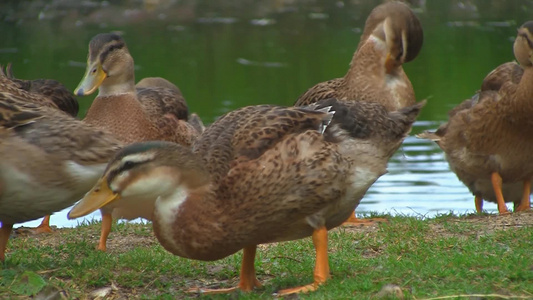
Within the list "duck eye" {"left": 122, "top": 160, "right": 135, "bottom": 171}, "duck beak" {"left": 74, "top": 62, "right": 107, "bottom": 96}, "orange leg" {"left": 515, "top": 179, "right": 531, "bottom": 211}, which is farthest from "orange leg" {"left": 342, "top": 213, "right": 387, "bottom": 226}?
"duck eye" {"left": 122, "top": 160, "right": 135, "bottom": 171}

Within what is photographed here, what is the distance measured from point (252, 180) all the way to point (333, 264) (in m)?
1.29

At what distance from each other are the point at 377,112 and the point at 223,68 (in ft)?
56.2

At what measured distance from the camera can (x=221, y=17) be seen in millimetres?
32875

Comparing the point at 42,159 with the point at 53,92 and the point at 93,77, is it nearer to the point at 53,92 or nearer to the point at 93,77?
the point at 93,77


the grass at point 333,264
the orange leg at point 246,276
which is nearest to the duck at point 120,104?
the grass at point 333,264

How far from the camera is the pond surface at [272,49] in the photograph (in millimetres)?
14586

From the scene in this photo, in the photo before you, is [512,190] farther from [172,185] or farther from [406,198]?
[172,185]

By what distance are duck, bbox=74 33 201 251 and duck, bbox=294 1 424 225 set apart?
1.35 m

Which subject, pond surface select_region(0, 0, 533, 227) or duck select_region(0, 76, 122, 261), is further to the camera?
pond surface select_region(0, 0, 533, 227)

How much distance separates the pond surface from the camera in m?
14.6

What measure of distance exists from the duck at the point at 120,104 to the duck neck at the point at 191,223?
2758mm

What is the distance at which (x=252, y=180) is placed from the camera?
568 cm

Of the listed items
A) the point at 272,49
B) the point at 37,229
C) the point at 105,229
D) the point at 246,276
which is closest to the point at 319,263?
the point at 246,276

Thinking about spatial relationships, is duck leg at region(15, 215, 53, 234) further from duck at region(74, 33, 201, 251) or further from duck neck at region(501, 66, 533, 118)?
duck neck at region(501, 66, 533, 118)
